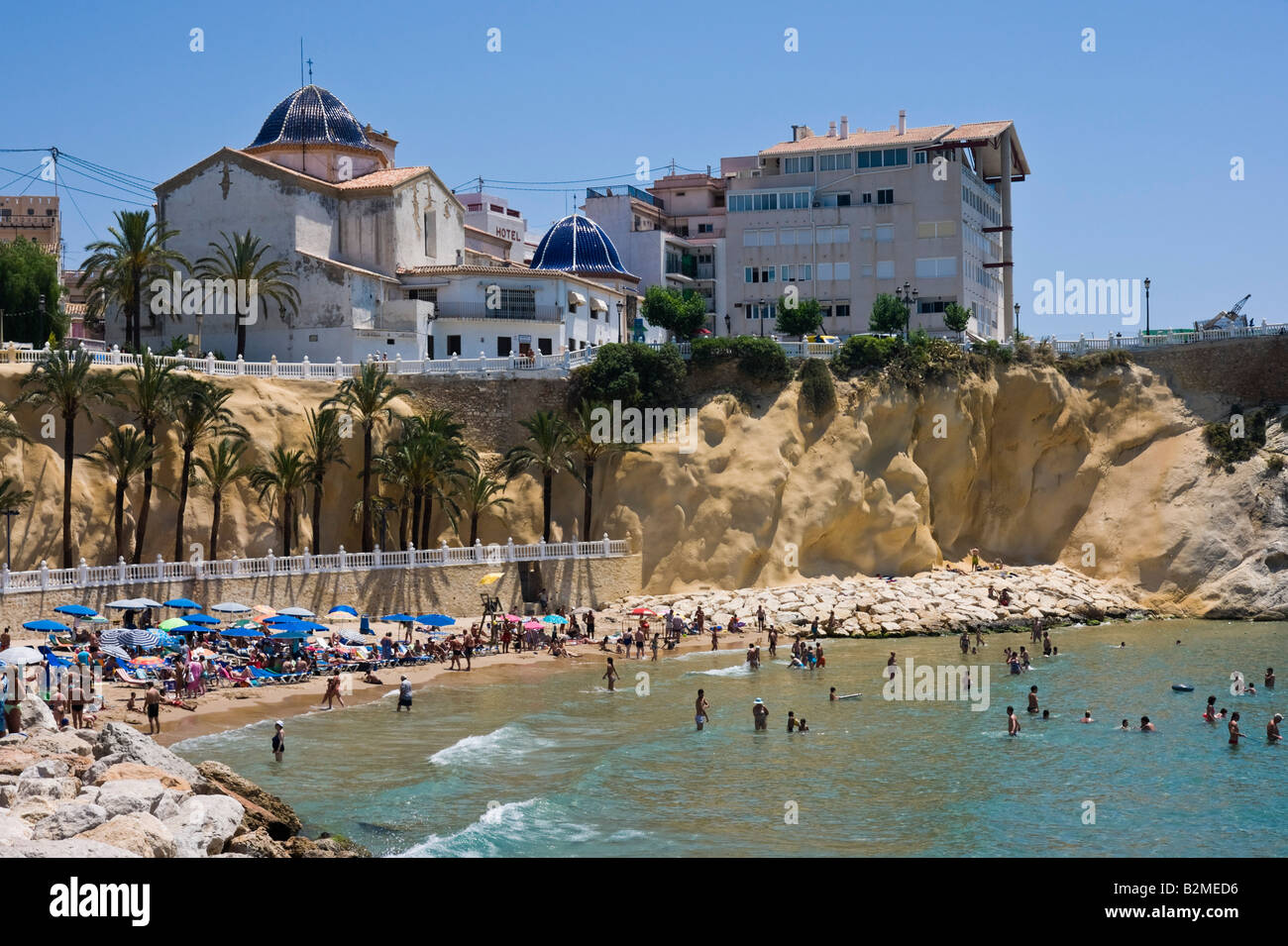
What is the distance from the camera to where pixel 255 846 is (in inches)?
854

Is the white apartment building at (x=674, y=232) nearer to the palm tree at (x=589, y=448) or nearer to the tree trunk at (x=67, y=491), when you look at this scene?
the palm tree at (x=589, y=448)

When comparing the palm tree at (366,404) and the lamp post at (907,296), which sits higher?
the lamp post at (907,296)

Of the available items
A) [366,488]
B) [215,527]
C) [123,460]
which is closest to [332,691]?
[123,460]

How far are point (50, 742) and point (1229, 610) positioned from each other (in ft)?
162

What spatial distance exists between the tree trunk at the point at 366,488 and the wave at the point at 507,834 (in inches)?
1029

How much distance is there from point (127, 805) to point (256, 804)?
322 centimetres

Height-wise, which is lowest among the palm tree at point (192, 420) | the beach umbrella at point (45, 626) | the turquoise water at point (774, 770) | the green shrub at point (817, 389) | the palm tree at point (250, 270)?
the turquoise water at point (774, 770)

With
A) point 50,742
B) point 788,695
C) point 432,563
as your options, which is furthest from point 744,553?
point 50,742

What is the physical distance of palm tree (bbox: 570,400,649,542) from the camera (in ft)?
185

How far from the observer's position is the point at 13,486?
4666 centimetres

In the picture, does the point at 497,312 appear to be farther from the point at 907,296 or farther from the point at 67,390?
the point at 67,390

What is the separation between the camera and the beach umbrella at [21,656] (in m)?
33.1

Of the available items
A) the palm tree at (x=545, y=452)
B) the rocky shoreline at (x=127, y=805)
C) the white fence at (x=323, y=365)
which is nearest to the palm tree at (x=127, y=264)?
the white fence at (x=323, y=365)
